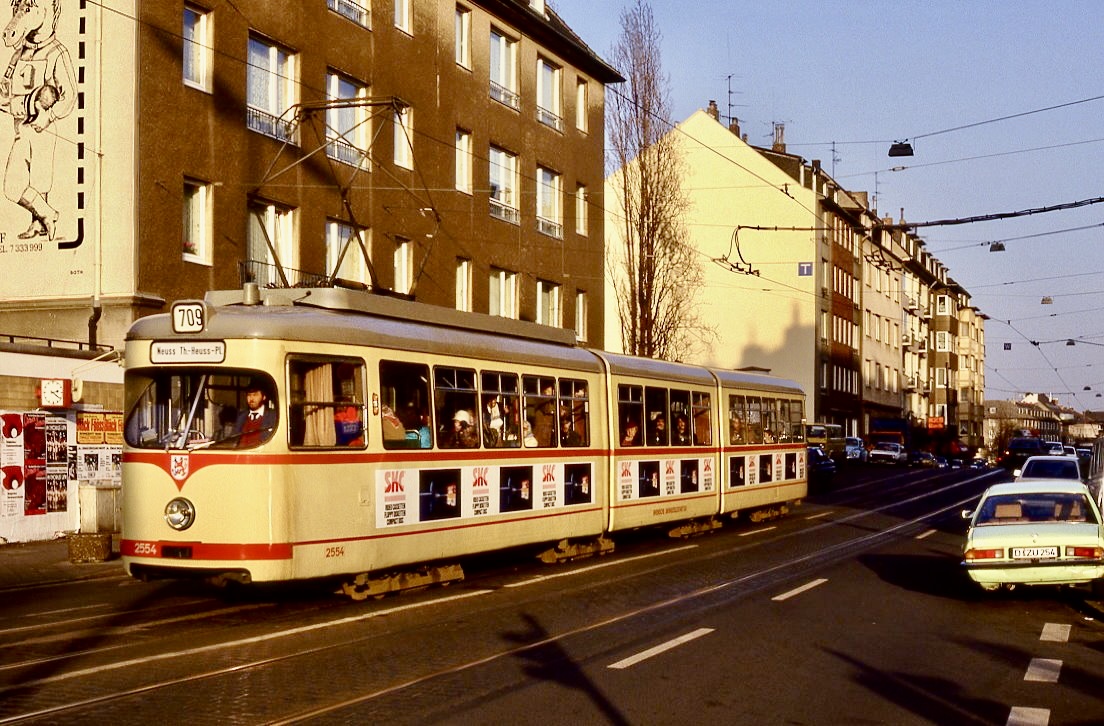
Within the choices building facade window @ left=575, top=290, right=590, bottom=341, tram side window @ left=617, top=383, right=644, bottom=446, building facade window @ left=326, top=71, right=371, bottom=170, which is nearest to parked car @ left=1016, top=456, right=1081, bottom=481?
tram side window @ left=617, top=383, right=644, bottom=446

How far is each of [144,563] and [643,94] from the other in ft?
103

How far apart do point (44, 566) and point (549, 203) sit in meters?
23.2

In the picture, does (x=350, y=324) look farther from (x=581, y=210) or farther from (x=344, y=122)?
(x=581, y=210)

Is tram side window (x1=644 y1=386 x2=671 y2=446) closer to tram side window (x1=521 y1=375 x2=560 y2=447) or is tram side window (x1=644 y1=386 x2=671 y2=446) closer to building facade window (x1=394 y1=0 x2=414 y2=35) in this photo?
tram side window (x1=521 y1=375 x2=560 y2=447)

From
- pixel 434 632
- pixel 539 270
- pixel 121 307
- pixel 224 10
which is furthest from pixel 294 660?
pixel 539 270

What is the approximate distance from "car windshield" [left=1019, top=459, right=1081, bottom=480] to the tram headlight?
21690 millimetres

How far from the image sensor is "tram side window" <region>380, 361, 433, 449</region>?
1434cm

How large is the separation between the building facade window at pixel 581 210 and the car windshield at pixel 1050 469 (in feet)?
51.5

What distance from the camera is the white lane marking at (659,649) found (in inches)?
420

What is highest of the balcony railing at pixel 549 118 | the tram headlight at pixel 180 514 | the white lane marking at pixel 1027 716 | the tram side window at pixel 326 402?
the balcony railing at pixel 549 118

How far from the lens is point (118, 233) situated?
2323 cm

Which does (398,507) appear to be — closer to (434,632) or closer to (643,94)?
(434,632)

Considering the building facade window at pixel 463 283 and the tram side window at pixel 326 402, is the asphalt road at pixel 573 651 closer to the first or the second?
the tram side window at pixel 326 402

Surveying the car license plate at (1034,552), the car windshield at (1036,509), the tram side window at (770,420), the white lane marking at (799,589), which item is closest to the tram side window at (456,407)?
the white lane marking at (799,589)
